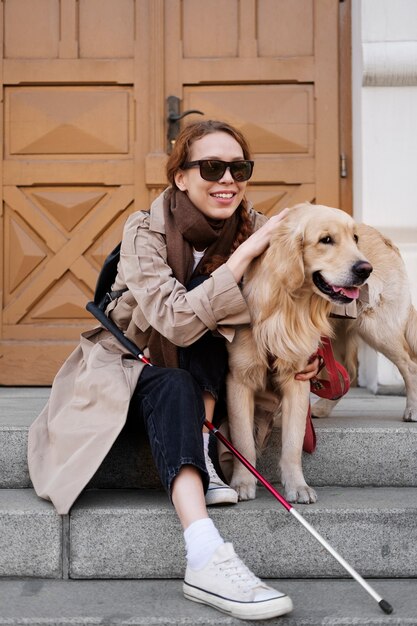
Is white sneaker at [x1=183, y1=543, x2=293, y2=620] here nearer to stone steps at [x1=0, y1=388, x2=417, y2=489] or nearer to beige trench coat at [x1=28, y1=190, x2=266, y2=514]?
beige trench coat at [x1=28, y1=190, x2=266, y2=514]

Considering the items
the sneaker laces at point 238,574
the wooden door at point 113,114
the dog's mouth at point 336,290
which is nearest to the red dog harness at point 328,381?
the dog's mouth at point 336,290

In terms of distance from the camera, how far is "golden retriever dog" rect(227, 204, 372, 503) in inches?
94.0

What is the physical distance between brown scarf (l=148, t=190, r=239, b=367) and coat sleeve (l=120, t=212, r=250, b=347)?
45mm

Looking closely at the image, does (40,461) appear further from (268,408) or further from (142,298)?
(268,408)

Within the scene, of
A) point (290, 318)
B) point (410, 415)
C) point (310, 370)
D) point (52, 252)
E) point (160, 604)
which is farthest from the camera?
point (52, 252)

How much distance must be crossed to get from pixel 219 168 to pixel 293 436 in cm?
90

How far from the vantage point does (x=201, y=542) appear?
2.04 metres

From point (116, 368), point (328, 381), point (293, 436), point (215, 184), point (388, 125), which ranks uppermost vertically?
point (388, 125)

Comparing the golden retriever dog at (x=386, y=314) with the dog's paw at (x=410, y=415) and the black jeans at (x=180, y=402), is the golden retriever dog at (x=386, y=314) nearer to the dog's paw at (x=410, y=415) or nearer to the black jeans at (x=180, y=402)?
the dog's paw at (x=410, y=415)

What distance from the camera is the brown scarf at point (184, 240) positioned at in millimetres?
2559

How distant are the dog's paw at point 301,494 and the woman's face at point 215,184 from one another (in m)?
0.91

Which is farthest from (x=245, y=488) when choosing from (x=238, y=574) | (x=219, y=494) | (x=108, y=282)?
(x=108, y=282)

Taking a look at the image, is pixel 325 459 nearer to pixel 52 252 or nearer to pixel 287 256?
pixel 287 256

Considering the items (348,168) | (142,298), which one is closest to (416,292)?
(348,168)
